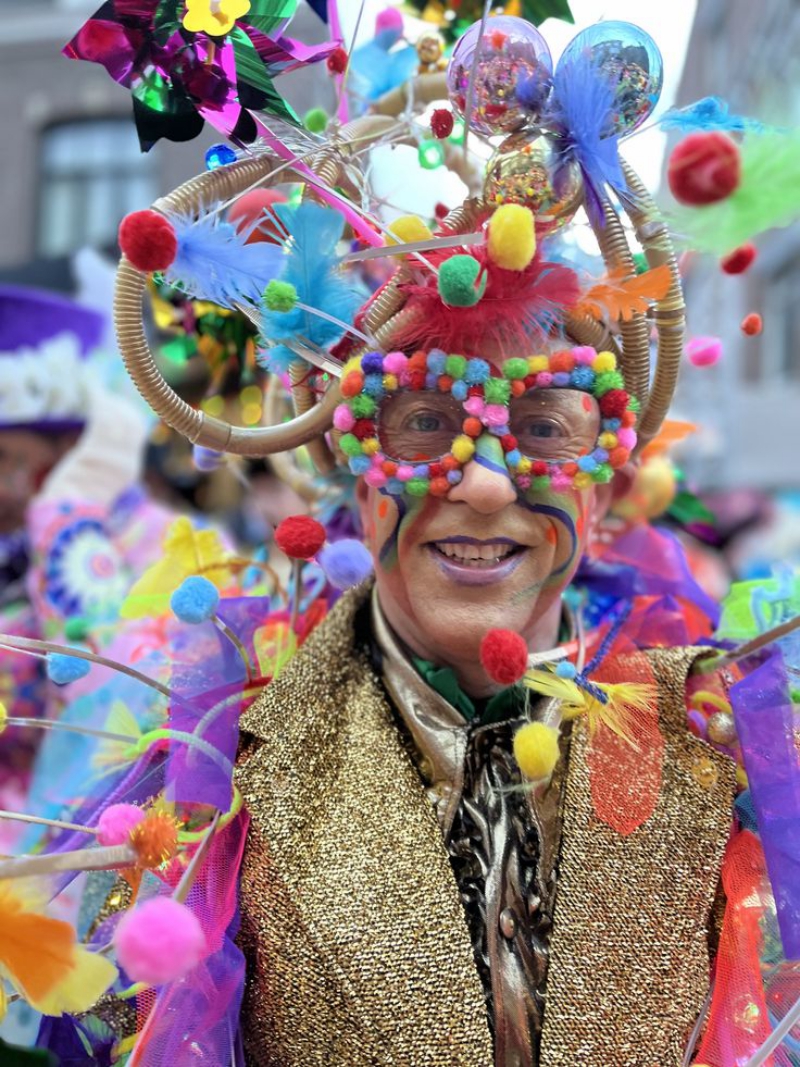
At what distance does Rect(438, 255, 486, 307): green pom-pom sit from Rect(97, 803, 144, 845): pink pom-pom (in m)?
0.72

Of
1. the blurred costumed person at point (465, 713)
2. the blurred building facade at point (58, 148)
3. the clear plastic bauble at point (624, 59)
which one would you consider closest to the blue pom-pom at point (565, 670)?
the blurred costumed person at point (465, 713)

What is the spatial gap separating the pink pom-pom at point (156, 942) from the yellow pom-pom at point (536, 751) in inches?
17.8

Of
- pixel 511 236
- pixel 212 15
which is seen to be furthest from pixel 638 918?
pixel 212 15

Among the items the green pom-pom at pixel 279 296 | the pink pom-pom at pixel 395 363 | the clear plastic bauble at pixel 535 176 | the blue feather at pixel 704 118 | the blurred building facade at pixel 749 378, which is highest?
the blue feather at pixel 704 118

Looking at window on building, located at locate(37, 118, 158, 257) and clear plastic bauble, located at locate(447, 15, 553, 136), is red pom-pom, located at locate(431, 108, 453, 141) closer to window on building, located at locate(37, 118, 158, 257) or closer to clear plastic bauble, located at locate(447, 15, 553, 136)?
clear plastic bauble, located at locate(447, 15, 553, 136)

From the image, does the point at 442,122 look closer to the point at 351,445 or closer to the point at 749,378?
the point at 351,445

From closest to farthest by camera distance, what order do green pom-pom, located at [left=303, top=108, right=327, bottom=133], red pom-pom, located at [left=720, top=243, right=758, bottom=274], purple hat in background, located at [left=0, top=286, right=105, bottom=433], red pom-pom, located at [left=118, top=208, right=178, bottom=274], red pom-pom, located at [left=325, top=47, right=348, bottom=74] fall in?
red pom-pom, located at [left=118, top=208, right=178, bottom=274] → red pom-pom, located at [left=720, top=243, right=758, bottom=274] → red pom-pom, located at [left=325, top=47, right=348, bottom=74] → green pom-pom, located at [left=303, top=108, right=327, bottom=133] → purple hat in background, located at [left=0, top=286, right=105, bottom=433]

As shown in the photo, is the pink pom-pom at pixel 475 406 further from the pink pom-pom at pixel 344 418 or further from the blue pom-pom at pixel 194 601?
the blue pom-pom at pixel 194 601

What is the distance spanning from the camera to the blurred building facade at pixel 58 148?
11.3 m

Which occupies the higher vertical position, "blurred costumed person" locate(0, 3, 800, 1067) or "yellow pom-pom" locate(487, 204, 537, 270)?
"yellow pom-pom" locate(487, 204, 537, 270)

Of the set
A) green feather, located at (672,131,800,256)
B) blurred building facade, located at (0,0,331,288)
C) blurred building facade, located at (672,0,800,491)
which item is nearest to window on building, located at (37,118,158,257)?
blurred building facade, located at (0,0,331,288)

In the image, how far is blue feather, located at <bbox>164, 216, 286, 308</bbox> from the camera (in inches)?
53.7

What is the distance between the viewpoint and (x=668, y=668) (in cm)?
161

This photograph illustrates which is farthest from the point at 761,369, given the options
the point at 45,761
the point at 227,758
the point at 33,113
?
the point at 227,758
